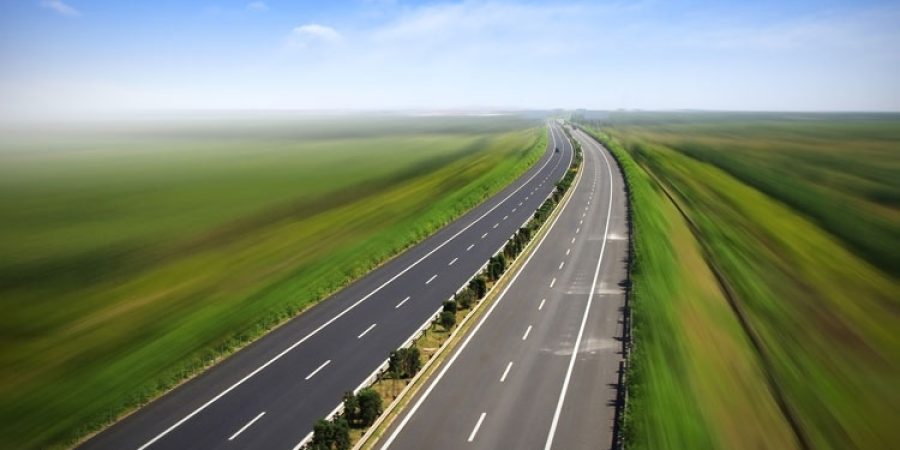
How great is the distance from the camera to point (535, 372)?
2348cm

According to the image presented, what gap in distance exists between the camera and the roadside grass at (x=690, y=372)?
730 inches

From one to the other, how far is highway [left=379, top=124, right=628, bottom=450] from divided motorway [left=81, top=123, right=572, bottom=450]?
359cm

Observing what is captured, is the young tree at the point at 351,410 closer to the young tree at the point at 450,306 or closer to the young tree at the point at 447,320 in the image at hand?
the young tree at the point at 447,320

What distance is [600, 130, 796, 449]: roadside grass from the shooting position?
18.5m

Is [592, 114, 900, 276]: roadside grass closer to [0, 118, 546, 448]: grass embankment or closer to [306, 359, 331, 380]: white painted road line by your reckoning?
[0, 118, 546, 448]: grass embankment

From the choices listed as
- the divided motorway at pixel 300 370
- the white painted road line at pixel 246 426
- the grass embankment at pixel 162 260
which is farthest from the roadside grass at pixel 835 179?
the white painted road line at pixel 246 426

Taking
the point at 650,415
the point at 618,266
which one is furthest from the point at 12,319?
the point at 618,266

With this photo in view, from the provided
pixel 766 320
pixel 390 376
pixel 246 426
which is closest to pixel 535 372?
pixel 390 376

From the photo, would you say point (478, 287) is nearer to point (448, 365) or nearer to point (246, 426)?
point (448, 365)

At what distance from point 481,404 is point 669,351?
9.49 metres

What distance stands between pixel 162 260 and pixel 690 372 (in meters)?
37.9

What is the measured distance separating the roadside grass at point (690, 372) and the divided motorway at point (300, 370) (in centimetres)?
1136

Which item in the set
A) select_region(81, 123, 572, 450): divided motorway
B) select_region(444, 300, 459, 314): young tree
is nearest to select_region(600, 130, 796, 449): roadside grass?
select_region(444, 300, 459, 314): young tree

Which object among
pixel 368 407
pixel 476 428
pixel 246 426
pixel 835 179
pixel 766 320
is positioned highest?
A: pixel 835 179
